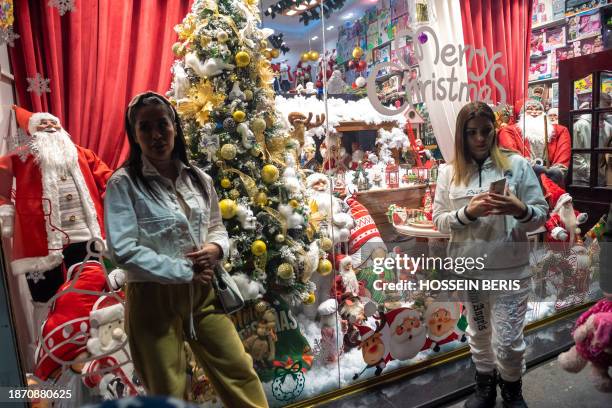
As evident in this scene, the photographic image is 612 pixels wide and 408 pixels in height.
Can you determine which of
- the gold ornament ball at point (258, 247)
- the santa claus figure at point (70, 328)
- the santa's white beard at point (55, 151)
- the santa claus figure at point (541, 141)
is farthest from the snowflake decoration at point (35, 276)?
the santa claus figure at point (541, 141)

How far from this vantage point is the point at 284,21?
2375 millimetres

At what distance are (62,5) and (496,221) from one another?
221 centimetres

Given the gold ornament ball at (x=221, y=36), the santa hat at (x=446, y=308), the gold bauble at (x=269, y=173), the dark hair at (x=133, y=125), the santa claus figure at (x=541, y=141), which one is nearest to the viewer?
the dark hair at (x=133, y=125)

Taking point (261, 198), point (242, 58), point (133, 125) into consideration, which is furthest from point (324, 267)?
point (133, 125)

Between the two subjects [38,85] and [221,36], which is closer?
[38,85]

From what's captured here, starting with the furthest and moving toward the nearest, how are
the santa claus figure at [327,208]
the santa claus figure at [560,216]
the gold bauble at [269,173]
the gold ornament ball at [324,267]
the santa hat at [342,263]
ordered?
the santa claus figure at [560,216]
the santa hat at [342,263]
the santa claus figure at [327,208]
the gold ornament ball at [324,267]
the gold bauble at [269,173]

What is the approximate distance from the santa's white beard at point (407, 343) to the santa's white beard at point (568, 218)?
1.42 metres

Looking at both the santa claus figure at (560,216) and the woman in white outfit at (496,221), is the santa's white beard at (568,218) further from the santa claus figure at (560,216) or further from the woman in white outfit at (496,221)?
the woman in white outfit at (496,221)

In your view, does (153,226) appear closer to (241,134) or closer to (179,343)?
(179,343)

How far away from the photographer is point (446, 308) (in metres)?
2.86

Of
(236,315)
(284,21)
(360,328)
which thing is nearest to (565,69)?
(284,21)

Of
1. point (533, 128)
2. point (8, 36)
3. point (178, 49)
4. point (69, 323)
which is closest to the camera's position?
point (8, 36)

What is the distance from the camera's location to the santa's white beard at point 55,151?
1733mm

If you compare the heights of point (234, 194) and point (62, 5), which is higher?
point (62, 5)
